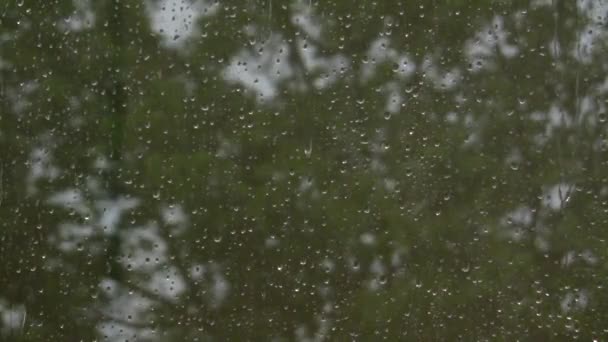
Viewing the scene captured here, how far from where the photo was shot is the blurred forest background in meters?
1.41

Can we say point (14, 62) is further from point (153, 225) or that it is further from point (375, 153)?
point (375, 153)

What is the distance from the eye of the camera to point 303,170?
57.7 inches

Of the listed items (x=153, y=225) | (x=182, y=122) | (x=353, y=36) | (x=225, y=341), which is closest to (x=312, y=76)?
(x=353, y=36)

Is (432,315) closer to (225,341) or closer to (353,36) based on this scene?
(225,341)

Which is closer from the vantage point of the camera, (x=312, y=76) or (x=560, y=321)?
(x=560, y=321)

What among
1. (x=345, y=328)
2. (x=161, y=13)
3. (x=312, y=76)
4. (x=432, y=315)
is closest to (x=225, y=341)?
(x=345, y=328)

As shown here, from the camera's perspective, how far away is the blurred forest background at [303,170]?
1.41 metres

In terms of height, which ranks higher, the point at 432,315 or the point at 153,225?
the point at 153,225

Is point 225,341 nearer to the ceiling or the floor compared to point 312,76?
nearer to the floor

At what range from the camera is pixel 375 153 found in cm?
146

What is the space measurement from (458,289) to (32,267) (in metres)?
0.82

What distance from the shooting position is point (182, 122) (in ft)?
4.91

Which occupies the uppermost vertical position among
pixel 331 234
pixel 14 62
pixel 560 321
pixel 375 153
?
pixel 14 62

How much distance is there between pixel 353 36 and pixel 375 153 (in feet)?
0.76
